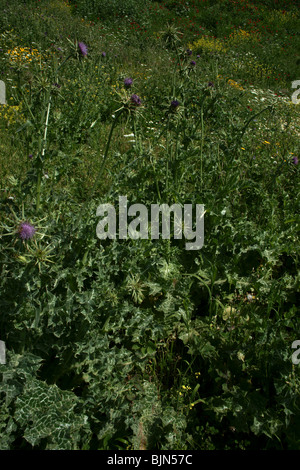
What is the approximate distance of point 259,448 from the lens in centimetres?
181

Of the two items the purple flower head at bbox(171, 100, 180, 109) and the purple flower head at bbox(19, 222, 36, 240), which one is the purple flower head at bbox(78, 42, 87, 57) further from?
the purple flower head at bbox(19, 222, 36, 240)

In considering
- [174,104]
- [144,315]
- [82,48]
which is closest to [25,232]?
[144,315]

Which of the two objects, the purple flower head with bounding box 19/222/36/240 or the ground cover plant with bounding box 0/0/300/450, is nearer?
the purple flower head with bounding box 19/222/36/240

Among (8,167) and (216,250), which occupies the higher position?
(8,167)

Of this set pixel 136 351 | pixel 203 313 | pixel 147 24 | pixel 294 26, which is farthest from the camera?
pixel 294 26

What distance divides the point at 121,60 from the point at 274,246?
6.03 meters

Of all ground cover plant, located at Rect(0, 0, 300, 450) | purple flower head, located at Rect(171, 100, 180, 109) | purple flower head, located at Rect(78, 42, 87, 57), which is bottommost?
ground cover plant, located at Rect(0, 0, 300, 450)

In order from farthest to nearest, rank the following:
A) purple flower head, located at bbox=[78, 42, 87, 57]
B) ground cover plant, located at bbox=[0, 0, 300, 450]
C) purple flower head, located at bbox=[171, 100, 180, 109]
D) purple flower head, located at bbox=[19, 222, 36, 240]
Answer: purple flower head, located at bbox=[171, 100, 180, 109]
purple flower head, located at bbox=[78, 42, 87, 57]
ground cover plant, located at bbox=[0, 0, 300, 450]
purple flower head, located at bbox=[19, 222, 36, 240]

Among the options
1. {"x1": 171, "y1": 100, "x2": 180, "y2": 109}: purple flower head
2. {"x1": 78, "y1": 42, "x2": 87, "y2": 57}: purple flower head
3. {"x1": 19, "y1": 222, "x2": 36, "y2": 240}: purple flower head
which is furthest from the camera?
{"x1": 171, "y1": 100, "x2": 180, "y2": 109}: purple flower head

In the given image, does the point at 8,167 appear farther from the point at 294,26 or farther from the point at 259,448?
the point at 294,26

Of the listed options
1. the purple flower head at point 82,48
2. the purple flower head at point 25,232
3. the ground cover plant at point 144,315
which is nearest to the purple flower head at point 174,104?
the ground cover plant at point 144,315

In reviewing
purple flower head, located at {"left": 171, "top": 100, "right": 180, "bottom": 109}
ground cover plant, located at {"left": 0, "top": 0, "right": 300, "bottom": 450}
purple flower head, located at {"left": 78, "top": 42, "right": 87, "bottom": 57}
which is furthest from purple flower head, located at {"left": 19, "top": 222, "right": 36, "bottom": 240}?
purple flower head, located at {"left": 171, "top": 100, "right": 180, "bottom": 109}
